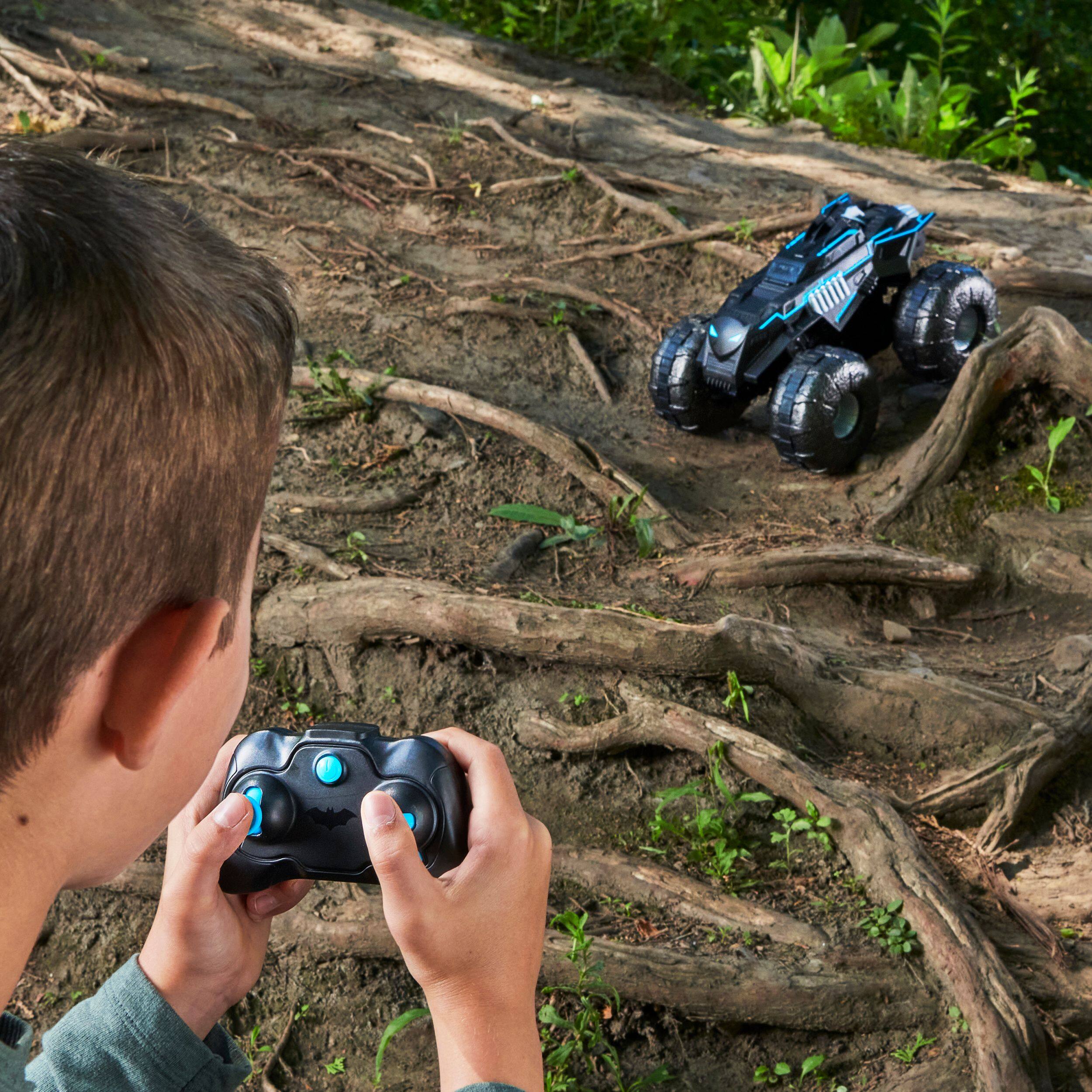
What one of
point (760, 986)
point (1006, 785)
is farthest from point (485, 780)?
point (1006, 785)

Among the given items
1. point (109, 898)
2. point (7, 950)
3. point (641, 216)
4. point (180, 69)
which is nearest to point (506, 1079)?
point (7, 950)

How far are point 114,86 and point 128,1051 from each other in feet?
24.0

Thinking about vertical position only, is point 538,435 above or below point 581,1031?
above

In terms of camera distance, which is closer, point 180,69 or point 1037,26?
point 180,69

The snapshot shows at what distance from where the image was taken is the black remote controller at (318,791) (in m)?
1.63

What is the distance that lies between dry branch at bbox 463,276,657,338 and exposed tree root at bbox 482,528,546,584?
81.1 inches

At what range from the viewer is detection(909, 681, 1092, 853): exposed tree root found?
3205 millimetres

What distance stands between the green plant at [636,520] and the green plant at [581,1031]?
1783 millimetres

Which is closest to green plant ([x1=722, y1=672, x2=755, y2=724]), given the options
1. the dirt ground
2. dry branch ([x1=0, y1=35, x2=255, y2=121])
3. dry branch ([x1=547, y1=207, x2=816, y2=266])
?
the dirt ground

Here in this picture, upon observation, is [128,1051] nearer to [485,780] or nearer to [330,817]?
[330,817]

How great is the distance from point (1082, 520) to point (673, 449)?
192 cm

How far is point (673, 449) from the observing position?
5160 mm

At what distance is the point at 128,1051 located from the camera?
1558 mm

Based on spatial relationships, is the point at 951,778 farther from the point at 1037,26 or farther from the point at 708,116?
the point at 1037,26
